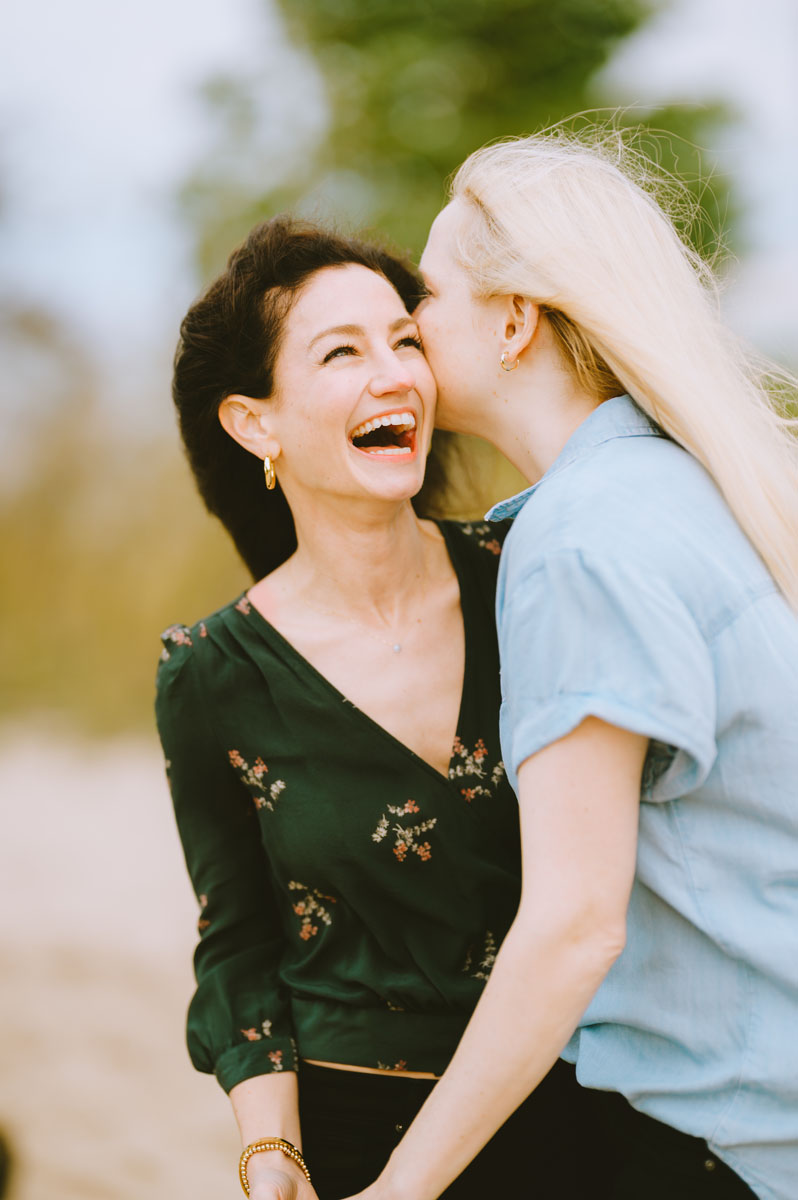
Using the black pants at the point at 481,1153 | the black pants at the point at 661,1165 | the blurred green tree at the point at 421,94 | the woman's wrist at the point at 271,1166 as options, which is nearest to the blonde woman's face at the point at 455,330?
the black pants at the point at 661,1165

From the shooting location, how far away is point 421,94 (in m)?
4.58

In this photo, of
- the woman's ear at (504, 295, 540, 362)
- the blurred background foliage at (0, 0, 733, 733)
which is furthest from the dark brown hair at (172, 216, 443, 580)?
the blurred background foliage at (0, 0, 733, 733)

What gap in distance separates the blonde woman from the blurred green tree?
3.45 meters

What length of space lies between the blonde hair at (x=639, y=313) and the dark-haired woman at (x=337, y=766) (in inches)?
11.8

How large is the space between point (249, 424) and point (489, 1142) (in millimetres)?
1151

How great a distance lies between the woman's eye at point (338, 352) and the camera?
1483mm

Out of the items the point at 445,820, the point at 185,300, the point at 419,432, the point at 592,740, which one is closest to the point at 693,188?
the point at 185,300

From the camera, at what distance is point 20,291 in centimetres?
552

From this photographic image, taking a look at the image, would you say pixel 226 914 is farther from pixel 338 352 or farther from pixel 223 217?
pixel 223 217

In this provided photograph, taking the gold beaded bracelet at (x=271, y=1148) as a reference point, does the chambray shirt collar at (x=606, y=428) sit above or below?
above

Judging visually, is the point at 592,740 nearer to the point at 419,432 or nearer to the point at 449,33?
the point at 419,432

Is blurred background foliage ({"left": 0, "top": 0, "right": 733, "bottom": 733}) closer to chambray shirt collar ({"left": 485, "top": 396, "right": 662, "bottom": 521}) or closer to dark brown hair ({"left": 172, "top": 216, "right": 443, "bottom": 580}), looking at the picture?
dark brown hair ({"left": 172, "top": 216, "right": 443, "bottom": 580})

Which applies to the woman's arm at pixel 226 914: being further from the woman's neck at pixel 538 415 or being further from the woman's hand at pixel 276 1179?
the woman's neck at pixel 538 415

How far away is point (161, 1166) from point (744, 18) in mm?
5037
